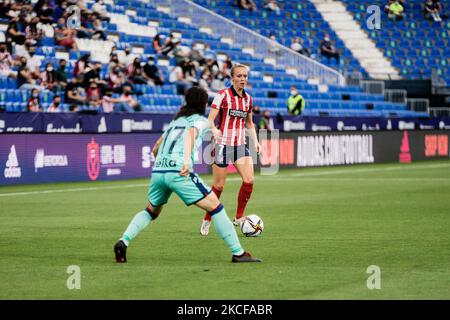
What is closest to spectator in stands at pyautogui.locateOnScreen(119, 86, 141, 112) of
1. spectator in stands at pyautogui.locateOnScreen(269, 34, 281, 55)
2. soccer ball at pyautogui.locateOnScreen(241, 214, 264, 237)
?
spectator in stands at pyautogui.locateOnScreen(269, 34, 281, 55)

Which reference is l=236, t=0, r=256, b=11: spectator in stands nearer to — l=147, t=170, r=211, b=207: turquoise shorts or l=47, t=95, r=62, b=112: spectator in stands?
l=47, t=95, r=62, b=112: spectator in stands

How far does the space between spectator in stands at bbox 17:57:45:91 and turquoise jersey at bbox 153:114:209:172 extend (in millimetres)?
15855

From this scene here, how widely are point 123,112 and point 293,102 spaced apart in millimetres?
8403

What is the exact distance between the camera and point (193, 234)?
1336 cm

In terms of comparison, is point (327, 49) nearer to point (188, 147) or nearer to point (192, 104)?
point (192, 104)

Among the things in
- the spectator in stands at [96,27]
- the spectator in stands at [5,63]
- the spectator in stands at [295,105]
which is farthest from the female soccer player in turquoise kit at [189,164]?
the spectator in stands at [295,105]

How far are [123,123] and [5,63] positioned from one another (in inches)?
132

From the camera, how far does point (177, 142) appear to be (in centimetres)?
1004

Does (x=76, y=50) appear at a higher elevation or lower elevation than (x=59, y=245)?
higher

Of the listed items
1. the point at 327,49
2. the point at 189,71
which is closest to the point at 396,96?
the point at 327,49

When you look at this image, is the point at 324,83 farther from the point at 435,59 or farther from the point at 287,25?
the point at 435,59

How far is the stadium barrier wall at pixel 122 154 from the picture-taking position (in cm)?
2286

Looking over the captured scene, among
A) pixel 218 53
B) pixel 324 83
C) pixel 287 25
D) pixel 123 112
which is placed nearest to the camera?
pixel 123 112
